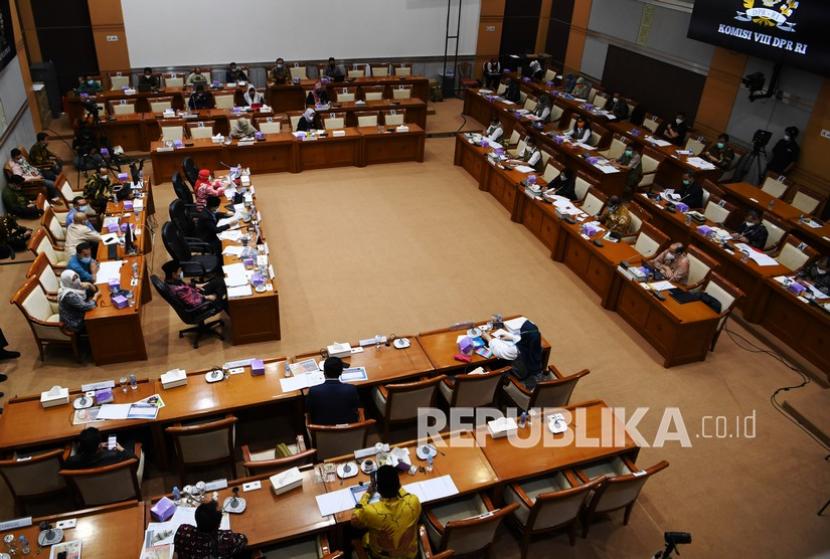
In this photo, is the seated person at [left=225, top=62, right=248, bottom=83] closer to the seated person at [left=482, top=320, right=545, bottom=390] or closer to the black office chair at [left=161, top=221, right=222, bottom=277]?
the black office chair at [left=161, top=221, right=222, bottom=277]

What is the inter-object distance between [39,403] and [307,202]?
6.94m

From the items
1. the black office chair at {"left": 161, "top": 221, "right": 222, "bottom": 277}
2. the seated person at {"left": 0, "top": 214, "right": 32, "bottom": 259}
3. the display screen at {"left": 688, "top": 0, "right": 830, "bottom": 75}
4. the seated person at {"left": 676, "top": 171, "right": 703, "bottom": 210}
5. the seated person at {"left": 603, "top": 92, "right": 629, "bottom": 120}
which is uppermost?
the display screen at {"left": 688, "top": 0, "right": 830, "bottom": 75}

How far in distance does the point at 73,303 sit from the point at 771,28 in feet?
40.5

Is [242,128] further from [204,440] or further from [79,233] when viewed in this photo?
[204,440]

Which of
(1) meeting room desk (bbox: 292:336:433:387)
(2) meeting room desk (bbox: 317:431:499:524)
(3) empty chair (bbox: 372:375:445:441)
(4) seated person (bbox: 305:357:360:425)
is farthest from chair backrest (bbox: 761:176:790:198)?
(4) seated person (bbox: 305:357:360:425)

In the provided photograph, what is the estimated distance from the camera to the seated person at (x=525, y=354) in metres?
7.02

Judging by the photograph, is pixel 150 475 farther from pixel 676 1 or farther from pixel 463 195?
pixel 676 1

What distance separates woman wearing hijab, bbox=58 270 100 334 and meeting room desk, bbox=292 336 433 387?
2.85 meters

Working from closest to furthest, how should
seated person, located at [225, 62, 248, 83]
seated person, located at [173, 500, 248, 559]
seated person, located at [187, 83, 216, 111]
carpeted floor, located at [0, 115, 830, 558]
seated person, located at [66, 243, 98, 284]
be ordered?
1. seated person, located at [173, 500, 248, 559]
2. carpeted floor, located at [0, 115, 830, 558]
3. seated person, located at [66, 243, 98, 284]
4. seated person, located at [187, 83, 216, 111]
5. seated person, located at [225, 62, 248, 83]

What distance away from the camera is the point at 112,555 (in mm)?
4742

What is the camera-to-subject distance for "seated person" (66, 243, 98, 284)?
8180 millimetres

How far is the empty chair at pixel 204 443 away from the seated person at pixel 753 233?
8440 mm

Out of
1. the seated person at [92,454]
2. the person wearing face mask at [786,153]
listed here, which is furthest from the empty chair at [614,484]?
the person wearing face mask at [786,153]

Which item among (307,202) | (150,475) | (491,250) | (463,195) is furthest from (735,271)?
(150,475)
